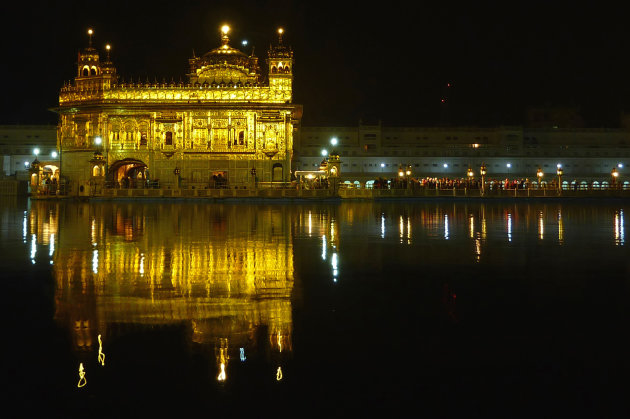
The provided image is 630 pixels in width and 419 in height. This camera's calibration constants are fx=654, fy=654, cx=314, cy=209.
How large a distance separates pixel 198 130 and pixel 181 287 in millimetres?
44138

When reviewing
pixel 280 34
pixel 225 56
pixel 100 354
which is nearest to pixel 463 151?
pixel 280 34

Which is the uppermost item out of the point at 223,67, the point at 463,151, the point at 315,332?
the point at 223,67

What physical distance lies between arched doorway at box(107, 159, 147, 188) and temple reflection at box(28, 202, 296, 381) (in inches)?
1423

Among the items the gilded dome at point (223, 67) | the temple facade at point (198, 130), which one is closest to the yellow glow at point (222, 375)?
the temple facade at point (198, 130)

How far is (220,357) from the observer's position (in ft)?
19.0

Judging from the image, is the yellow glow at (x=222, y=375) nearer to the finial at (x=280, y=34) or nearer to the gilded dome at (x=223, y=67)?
the gilded dome at (x=223, y=67)

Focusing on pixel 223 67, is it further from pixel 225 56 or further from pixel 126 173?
pixel 126 173

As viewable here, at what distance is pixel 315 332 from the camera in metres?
6.66

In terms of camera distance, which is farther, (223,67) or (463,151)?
(463,151)

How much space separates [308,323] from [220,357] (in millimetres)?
1478

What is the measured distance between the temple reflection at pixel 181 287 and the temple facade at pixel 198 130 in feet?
113

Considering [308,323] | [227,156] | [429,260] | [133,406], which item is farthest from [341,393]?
[227,156]

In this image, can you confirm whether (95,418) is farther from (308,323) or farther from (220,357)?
(308,323)

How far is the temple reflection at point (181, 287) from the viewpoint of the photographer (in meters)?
6.58
